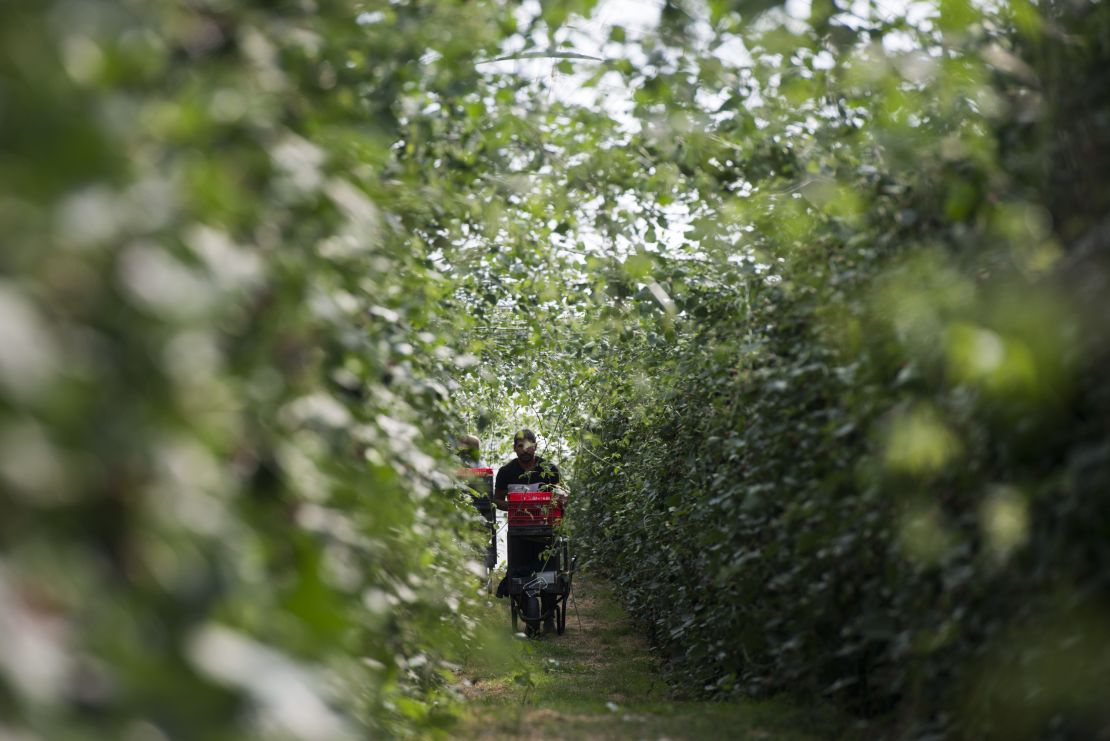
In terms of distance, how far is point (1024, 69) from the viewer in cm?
297

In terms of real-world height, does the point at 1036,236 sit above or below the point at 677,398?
below

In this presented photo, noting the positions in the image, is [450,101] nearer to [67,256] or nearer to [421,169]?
[421,169]

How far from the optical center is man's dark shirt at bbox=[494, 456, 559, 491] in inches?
433

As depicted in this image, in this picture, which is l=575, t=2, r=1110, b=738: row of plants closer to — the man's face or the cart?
the cart

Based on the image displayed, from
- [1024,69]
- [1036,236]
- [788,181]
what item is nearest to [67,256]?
[1036,236]

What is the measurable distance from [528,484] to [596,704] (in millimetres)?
4993

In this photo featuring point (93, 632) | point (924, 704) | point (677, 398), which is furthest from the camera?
point (677, 398)

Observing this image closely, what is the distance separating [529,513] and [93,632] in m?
9.76

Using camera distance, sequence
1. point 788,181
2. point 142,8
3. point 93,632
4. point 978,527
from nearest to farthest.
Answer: point 93,632 < point 142,8 < point 978,527 < point 788,181

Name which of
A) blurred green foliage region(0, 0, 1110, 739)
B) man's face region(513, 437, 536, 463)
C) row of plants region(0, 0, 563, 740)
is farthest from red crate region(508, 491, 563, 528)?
row of plants region(0, 0, 563, 740)

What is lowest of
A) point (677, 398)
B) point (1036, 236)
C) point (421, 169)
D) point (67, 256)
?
point (67, 256)

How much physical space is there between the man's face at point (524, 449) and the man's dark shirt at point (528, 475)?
3.5 inches

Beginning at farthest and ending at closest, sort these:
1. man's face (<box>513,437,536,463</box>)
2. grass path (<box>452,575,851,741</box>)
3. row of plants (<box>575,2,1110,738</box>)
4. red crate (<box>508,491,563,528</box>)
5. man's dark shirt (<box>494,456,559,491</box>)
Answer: man's face (<box>513,437,536,463</box>)
man's dark shirt (<box>494,456,559,491</box>)
red crate (<box>508,491,563,528</box>)
grass path (<box>452,575,851,741</box>)
row of plants (<box>575,2,1110,738</box>)

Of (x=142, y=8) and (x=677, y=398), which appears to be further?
(x=677, y=398)
